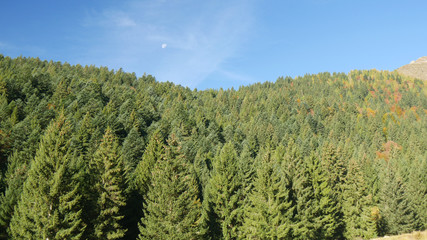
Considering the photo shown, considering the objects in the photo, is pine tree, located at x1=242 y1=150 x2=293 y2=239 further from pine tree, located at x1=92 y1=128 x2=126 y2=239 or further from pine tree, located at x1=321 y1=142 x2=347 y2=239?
pine tree, located at x1=321 y1=142 x2=347 y2=239

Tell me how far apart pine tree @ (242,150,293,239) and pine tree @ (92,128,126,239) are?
12.6 metres

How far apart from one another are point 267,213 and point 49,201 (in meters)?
19.9

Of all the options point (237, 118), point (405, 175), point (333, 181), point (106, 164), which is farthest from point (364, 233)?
point (237, 118)

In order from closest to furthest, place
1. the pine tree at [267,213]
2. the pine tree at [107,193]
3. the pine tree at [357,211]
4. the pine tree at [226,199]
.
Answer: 1. the pine tree at [107,193]
2. the pine tree at [267,213]
3. the pine tree at [226,199]
4. the pine tree at [357,211]

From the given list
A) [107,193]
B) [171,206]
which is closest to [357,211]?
[171,206]

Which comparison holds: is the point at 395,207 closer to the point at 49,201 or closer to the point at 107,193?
the point at 107,193

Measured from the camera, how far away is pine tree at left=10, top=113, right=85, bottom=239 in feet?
61.6

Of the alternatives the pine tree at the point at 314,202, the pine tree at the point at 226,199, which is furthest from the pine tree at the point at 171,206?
the pine tree at the point at 314,202

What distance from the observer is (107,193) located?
2317cm

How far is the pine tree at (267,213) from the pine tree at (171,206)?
6218 millimetres

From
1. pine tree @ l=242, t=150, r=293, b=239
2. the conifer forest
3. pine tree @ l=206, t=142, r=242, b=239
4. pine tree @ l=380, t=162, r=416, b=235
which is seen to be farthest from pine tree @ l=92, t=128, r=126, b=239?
pine tree @ l=380, t=162, r=416, b=235

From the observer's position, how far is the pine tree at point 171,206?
21152 millimetres

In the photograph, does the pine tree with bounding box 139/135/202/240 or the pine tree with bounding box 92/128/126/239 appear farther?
the pine tree with bounding box 92/128/126/239

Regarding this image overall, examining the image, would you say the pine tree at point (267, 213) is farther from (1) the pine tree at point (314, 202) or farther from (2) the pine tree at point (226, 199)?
(1) the pine tree at point (314, 202)
